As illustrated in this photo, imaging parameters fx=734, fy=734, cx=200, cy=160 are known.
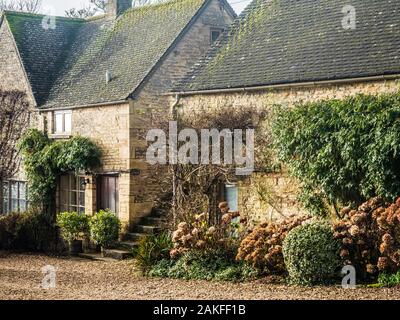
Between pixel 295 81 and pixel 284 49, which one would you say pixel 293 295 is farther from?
pixel 284 49

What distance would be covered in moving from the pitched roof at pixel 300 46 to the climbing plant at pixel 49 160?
4452mm

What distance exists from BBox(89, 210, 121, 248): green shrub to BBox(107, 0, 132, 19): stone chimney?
950cm

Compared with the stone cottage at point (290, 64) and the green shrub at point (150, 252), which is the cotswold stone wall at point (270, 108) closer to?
the stone cottage at point (290, 64)

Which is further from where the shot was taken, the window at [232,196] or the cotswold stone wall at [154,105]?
the cotswold stone wall at [154,105]

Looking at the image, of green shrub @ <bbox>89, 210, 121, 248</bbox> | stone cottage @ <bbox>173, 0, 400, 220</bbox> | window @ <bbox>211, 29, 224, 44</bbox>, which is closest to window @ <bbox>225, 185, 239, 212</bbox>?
stone cottage @ <bbox>173, 0, 400, 220</bbox>

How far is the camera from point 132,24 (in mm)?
26547

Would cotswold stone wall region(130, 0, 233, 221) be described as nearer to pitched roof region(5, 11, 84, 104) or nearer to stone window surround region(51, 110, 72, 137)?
stone window surround region(51, 110, 72, 137)

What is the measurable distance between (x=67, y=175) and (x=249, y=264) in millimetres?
11293

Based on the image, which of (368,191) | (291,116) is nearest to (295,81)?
(291,116)

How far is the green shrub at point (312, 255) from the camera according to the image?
13984 millimetres

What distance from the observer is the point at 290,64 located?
1875cm

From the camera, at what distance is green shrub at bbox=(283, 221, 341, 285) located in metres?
14.0

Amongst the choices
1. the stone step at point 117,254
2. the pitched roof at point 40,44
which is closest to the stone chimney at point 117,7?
the pitched roof at point 40,44

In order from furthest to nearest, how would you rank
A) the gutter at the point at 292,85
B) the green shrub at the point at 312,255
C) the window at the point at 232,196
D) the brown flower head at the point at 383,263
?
the window at the point at 232,196, the gutter at the point at 292,85, the green shrub at the point at 312,255, the brown flower head at the point at 383,263
